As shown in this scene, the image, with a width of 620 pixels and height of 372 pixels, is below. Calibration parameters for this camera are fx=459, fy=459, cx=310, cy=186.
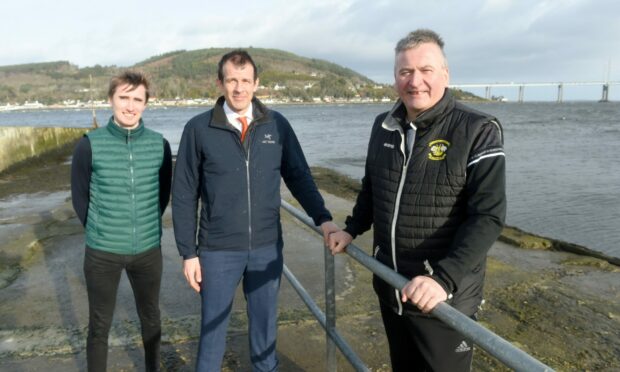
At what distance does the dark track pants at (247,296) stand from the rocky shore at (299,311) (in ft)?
1.71

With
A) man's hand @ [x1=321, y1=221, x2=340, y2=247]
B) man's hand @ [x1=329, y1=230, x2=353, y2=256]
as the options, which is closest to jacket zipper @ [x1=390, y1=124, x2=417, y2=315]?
man's hand @ [x1=329, y1=230, x2=353, y2=256]

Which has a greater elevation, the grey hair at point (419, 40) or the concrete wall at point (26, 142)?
the grey hair at point (419, 40)

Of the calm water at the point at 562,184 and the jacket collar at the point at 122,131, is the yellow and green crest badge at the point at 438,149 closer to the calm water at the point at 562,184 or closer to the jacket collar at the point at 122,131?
the jacket collar at the point at 122,131

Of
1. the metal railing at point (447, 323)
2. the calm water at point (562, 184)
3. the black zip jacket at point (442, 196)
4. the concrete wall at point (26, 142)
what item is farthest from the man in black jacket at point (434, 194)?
the concrete wall at point (26, 142)

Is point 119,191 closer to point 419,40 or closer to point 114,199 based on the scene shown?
point 114,199

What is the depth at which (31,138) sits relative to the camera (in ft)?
59.1

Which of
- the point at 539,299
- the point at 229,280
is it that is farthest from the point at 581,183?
the point at 229,280

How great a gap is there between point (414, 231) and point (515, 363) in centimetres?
84

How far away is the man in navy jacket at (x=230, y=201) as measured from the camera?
2.43 metres

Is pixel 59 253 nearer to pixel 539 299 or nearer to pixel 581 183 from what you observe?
pixel 539 299

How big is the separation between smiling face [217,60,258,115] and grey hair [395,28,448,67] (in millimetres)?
845

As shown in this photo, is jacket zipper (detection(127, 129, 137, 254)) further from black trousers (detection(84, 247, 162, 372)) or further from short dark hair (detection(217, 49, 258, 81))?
short dark hair (detection(217, 49, 258, 81))

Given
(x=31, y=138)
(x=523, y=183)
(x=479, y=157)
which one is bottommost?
(x=523, y=183)

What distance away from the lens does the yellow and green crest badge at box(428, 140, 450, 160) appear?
1817 millimetres
